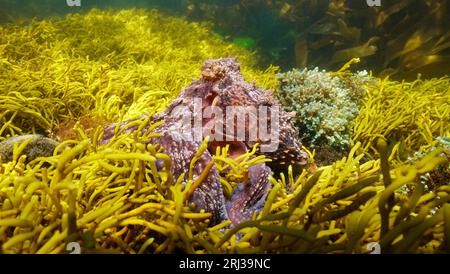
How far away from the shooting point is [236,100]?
2.42 metres

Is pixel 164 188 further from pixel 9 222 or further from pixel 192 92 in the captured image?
pixel 192 92

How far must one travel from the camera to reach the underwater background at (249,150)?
1371mm

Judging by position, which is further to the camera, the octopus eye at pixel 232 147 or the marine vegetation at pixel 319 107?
the marine vegetation at pixel 319 107

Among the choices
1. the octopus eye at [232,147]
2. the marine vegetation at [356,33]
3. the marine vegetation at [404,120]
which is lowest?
the octopus eye at [232,147]

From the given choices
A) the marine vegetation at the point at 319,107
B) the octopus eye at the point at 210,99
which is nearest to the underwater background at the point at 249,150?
the marine vegetation at the point at 319,107

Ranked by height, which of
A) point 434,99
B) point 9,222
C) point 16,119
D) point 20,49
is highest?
point 20,49

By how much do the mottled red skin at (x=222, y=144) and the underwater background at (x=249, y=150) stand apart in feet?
0.28

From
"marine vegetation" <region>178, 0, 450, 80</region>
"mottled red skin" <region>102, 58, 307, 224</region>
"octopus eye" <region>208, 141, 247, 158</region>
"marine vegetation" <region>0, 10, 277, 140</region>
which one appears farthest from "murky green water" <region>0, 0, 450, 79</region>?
"octopus eye" <region>208, 141, 247, 158</region>

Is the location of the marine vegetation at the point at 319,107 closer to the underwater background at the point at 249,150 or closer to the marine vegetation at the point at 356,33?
the underwater background at the point at 249,150

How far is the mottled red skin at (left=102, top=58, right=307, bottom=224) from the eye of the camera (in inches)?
72.9

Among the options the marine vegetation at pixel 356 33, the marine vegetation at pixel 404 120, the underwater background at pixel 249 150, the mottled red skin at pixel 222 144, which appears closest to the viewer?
the underwater background at pixel 249 150

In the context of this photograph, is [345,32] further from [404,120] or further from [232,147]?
[232,147]
